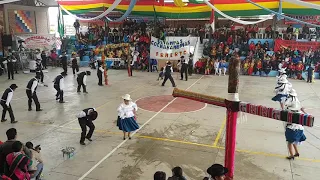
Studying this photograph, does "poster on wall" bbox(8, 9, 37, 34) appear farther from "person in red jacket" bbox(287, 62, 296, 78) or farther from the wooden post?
the wooden post

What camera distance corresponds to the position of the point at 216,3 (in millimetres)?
23078

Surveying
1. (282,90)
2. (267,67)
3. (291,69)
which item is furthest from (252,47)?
(282,90)

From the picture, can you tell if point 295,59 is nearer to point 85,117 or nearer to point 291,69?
point 291,69

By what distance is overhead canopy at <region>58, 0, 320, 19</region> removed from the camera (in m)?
21.3

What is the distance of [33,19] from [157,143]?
2659 centimetres

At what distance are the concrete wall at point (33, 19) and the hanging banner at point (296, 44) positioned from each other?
78.5 ft

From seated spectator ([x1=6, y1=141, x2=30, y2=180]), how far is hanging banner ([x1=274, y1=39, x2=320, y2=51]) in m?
21.7

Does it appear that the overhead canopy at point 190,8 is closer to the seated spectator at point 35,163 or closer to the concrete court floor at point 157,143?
the concrete court floor at point 157,143

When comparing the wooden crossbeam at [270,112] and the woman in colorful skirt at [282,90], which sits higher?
the wooden crossbeam at [270,112]

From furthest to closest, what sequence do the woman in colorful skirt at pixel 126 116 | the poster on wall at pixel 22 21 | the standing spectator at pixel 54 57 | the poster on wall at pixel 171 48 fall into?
the poster on wall at pixel 22 21 < the standing spectator at pixel 54 57 < the poster on wall at pixel 171 48 < the woman in colorful skirt at pixel 126 116

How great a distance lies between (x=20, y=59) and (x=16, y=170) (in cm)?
2310

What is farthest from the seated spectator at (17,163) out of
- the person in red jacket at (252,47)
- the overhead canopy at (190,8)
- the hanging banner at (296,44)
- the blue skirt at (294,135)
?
the hanging banner at (296,44)

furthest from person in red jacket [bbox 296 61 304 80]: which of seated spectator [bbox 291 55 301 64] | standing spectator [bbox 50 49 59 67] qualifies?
standing spectator [bbox 50 49 59 67]

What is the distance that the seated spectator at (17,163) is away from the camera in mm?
4969
